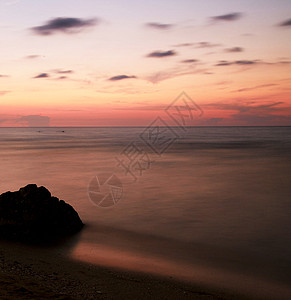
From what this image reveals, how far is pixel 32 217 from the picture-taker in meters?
8.87

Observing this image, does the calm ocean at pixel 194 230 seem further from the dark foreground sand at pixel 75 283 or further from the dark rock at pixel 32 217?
the dark rock at pixel 32 217

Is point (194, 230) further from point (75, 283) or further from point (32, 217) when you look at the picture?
point (75, 283)

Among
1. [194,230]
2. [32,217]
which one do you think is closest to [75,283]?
[32,217]

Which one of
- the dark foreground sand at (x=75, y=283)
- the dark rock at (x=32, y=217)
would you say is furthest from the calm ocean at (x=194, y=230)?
the dark rock at (x=32, y=217)

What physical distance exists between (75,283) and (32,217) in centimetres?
332

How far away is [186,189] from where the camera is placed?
1831cm

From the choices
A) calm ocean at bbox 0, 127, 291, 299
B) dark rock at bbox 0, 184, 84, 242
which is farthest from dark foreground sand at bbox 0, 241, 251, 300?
dark rock at bbox 0, 184, 84, 242

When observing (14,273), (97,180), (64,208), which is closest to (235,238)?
(64,208)

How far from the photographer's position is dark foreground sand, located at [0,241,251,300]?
17.8 ft

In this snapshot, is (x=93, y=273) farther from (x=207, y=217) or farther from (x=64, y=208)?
(x=207, y=217)

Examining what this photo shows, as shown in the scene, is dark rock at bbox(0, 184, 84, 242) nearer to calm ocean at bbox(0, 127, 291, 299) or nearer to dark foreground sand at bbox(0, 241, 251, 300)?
calm ocean at bbox(0, 127, 291, 299)

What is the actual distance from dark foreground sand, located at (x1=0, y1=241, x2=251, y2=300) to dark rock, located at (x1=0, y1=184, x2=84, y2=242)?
1.13 m

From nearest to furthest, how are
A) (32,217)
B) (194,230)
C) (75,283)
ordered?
(75,283)
(32,217)
(194,230)

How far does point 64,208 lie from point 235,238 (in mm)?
5231
